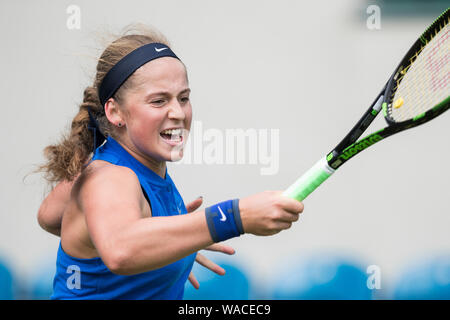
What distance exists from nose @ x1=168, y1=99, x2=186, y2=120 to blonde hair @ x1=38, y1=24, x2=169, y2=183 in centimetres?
14

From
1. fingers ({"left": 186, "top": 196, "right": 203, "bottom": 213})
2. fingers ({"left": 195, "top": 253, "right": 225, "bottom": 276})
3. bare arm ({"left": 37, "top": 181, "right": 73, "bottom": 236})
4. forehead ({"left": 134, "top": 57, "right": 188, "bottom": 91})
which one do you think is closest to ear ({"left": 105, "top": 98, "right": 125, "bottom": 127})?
forehead ({"left": 134, "top": 57, "right": 188, "bottom": 91})

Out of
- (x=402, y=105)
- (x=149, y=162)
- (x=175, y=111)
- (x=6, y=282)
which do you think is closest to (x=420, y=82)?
(x=402, y=105)

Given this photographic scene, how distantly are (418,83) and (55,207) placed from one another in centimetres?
125

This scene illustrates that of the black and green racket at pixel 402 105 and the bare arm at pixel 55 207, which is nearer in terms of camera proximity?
the black and green racket at pixel 402 105

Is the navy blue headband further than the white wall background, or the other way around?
the white wall background

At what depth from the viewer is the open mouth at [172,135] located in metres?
1.49

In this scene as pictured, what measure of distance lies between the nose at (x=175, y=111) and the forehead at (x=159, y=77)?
0.14 feet

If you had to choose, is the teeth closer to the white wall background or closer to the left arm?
the left arm

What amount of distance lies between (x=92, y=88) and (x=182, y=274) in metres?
0.69

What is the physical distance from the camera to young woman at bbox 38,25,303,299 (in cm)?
111

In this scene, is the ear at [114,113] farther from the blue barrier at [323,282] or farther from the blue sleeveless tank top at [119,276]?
the blue barrier at [323,282]

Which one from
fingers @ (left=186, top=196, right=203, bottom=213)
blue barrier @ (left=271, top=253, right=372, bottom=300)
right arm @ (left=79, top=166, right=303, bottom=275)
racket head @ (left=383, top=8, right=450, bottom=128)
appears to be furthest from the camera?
blue barrier @ (left=271, top=253, right=372, bottom=300)

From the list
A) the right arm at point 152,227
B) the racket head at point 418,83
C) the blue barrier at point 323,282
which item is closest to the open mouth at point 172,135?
the right arm at point 152,227
